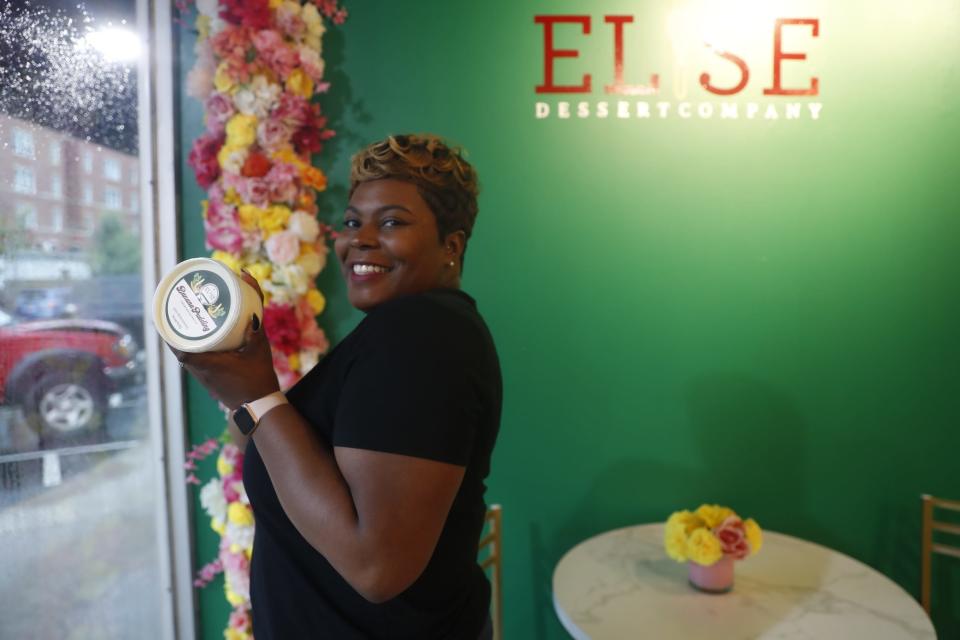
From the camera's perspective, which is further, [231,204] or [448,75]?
[448,75]

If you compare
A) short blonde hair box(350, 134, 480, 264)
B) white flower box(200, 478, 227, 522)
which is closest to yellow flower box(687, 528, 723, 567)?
short blonde hair box(350, 134, 480, 264)

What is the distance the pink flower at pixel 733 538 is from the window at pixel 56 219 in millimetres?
2013

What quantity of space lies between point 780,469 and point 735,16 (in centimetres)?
156

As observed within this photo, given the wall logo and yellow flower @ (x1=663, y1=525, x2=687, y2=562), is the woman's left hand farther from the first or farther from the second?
the wall logo

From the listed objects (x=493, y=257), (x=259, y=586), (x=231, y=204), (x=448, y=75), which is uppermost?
(x=448, y=75)

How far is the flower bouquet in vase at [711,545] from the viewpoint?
1472 millimetres

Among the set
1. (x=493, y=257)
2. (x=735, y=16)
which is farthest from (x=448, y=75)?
(x=735, y=16)

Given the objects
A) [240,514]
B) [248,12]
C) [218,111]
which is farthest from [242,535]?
[248,12]

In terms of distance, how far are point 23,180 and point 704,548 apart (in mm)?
2034

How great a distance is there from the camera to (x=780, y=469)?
2.07 meters

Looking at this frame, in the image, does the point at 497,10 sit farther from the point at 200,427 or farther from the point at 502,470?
the point at 200,427

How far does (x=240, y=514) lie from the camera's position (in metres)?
1.85

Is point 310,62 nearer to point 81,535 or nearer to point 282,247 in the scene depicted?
A: point 282,247

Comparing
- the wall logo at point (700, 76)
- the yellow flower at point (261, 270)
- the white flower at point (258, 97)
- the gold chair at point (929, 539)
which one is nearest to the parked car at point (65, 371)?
the yellow flower at point (261, 270)
